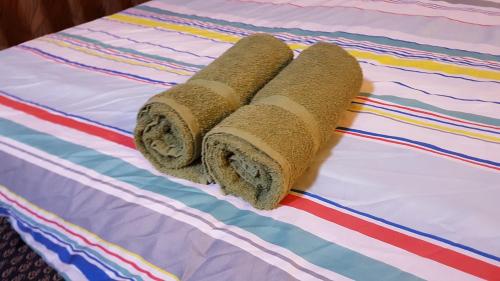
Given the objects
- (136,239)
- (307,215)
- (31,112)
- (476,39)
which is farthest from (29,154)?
(476,39)

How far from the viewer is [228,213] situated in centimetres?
67

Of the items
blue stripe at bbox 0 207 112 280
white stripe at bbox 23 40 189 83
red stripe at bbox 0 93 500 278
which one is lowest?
blue stripe at bbox 0 207 112 280

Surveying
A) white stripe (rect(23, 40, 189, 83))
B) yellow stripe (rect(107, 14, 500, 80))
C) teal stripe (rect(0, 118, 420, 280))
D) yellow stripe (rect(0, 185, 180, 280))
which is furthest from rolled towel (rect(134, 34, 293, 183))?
yellow stripe (rect(107, 14, 500, 80))

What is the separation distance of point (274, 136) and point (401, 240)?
245 millimetres

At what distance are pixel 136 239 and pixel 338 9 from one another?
1.11 m

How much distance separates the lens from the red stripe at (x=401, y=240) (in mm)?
552

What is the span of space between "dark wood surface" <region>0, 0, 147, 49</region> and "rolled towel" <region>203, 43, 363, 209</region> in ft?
5.80

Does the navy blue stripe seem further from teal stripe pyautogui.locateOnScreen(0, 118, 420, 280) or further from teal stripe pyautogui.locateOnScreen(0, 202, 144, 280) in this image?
teal stripe pyautogui.locateOnScreen(0, 118, 420, 280)

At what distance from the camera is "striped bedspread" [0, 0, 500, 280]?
0.59 m

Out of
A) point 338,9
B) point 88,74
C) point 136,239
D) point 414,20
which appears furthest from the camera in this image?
point 338,9

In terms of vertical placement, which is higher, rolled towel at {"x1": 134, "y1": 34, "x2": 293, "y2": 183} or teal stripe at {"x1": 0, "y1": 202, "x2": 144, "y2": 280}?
rolled towel at {"x1": 134, "y1": 34, "x2": 293, "y2": 183}

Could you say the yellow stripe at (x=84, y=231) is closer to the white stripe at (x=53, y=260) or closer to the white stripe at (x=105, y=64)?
the white stripe at (x=53, y=260)

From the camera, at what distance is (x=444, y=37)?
117 centimetres

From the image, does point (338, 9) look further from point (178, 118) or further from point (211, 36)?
point (178, 118)
